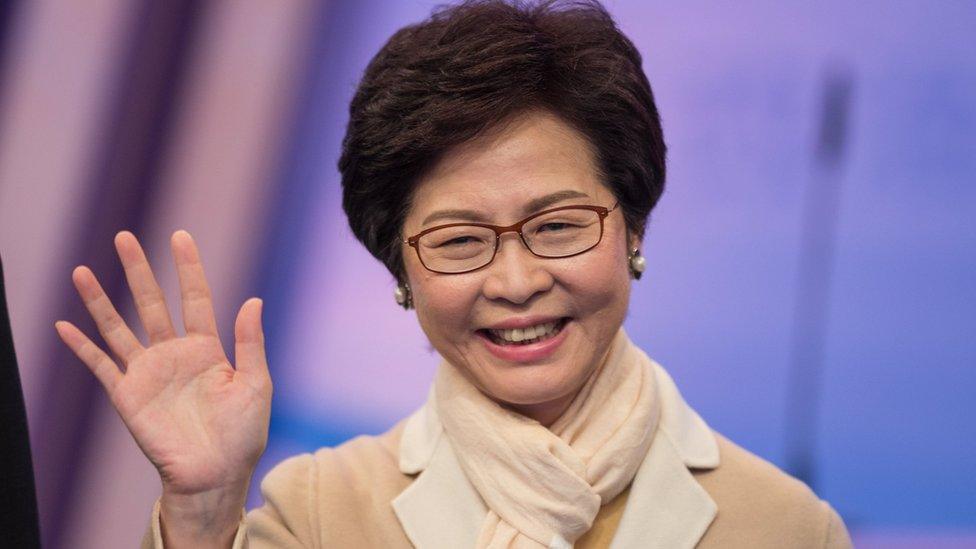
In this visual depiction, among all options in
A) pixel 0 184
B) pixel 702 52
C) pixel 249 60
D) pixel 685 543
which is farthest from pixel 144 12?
pixel 685 543

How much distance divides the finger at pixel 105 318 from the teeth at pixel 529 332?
59 cm

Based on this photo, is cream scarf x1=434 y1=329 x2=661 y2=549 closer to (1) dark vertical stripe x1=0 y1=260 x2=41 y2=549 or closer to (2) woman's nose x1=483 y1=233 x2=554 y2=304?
(2) woman's nose x1=483 y1=233 x2=554 y2=304

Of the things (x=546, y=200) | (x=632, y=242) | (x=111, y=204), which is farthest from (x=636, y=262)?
(x=111, y=204)

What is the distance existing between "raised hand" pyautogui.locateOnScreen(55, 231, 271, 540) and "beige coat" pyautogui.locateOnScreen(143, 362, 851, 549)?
257 millimetres

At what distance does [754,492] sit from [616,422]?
1.00 ft

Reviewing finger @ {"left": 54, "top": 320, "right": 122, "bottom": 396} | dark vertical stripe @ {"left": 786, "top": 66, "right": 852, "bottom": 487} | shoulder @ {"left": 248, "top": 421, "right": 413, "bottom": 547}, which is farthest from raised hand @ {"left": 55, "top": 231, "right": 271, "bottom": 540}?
dark vertical stripe @ {"left": 786, "top": 66, "right": 852, "bottom": 487}

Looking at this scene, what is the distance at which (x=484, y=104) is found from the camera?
1.88 m

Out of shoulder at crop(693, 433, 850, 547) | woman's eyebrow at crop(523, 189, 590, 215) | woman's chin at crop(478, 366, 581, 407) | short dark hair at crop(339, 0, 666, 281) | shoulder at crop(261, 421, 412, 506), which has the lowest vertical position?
shoulder at crop(693, 433, 850, 547)

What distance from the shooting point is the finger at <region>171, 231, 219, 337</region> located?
70.0 inches

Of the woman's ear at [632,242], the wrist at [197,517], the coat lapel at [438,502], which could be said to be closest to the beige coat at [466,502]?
the coat lapel at [438,502]

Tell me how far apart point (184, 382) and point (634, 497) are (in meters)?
0.79

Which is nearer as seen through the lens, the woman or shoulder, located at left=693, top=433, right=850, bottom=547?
the woman

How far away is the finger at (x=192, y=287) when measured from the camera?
5.83 ft

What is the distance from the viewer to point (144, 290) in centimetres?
179
